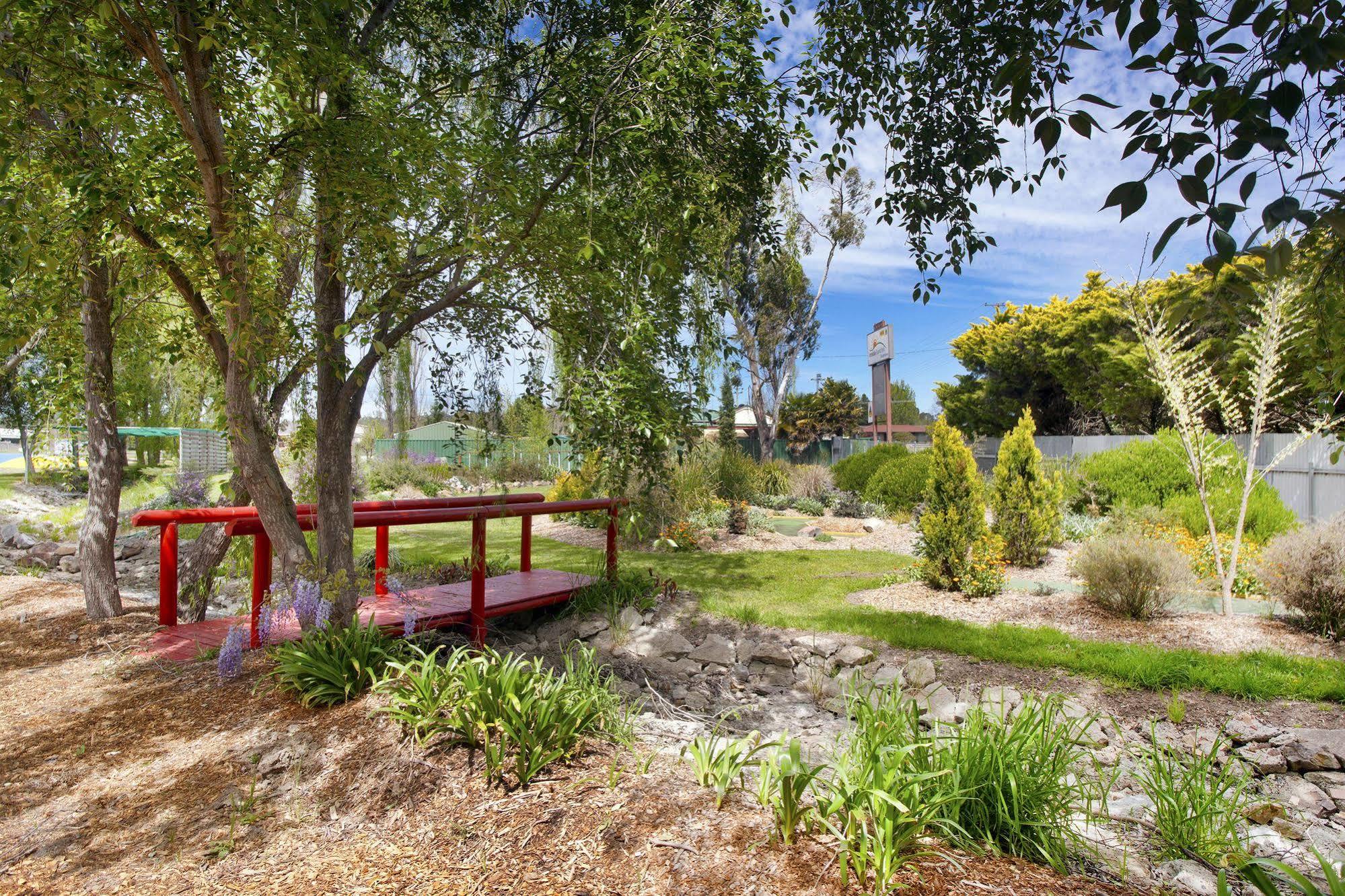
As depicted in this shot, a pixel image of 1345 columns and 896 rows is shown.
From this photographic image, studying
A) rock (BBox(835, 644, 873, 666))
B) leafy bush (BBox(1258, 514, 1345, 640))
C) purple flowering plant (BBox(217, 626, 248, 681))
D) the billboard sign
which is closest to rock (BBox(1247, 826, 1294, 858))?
rock (BBox(835, 644, 873, 666))

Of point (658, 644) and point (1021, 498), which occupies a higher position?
point (1021, 498)

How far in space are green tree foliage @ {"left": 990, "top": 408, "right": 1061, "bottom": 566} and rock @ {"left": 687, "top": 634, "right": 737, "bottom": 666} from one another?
466 centimetres

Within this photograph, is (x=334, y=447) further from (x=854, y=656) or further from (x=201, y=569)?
(x=854, y=656)

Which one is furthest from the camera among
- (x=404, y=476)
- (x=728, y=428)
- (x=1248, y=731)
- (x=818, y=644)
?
(x=404, y=476)

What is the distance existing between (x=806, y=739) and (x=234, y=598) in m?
6.88

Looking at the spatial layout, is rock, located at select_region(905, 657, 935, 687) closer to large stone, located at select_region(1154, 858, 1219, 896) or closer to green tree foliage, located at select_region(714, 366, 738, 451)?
A: large stone, located at select_region(1154, 858, 1219, 896)

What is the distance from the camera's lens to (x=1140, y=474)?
38.3ft

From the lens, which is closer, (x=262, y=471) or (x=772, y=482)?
(x=262, y=471)

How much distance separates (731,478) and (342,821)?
1081 cm

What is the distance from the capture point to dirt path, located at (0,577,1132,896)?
87.7 inches

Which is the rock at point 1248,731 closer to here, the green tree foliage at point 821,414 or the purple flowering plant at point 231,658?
the purple flowering plant at point 231,658

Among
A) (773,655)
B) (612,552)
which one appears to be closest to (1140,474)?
(773,655)

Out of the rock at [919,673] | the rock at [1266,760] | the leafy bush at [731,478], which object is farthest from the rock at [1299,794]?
the leafy bush at [731,478]

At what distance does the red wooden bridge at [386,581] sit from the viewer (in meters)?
4.71
